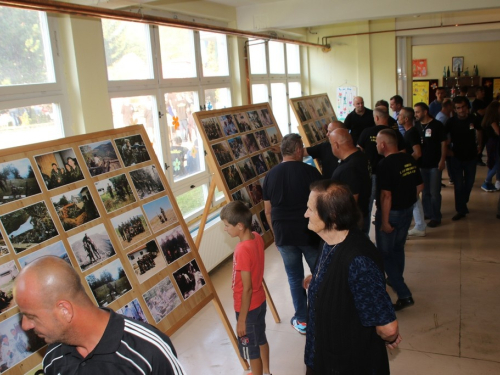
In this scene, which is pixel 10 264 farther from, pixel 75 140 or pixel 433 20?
pixel 433 20

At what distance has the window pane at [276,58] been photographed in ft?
28.5

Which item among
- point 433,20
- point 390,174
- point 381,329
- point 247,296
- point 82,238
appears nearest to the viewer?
point 381,329

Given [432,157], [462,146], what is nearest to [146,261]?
[432,157]

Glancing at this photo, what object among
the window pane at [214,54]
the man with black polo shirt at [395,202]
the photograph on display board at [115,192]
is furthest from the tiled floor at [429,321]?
the window pane at [214,54]

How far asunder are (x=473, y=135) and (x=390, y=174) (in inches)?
124

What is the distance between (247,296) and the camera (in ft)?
9.56

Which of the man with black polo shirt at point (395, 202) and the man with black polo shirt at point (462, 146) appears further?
the man with black polo shirt at point (462, 146)

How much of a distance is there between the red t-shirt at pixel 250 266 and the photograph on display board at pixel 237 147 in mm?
1401

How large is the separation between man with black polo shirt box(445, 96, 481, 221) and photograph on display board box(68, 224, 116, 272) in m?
5.47

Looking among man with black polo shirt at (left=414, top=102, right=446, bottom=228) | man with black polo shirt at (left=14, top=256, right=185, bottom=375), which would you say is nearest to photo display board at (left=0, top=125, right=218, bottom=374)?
man with black polo shirt at (left=14, top=256, right=185, bottom=375)

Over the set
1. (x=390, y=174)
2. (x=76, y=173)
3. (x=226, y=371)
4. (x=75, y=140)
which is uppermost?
(x=75, y=140)

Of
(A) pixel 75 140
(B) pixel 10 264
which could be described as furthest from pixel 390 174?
(B) pixel 10 264

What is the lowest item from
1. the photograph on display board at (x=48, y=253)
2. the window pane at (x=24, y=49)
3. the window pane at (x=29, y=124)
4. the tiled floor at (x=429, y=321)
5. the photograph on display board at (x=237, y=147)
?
the tiled floor at (x=429, y=321)

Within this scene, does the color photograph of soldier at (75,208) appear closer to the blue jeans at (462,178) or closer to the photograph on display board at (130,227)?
the photograph on display board at (130,227)
